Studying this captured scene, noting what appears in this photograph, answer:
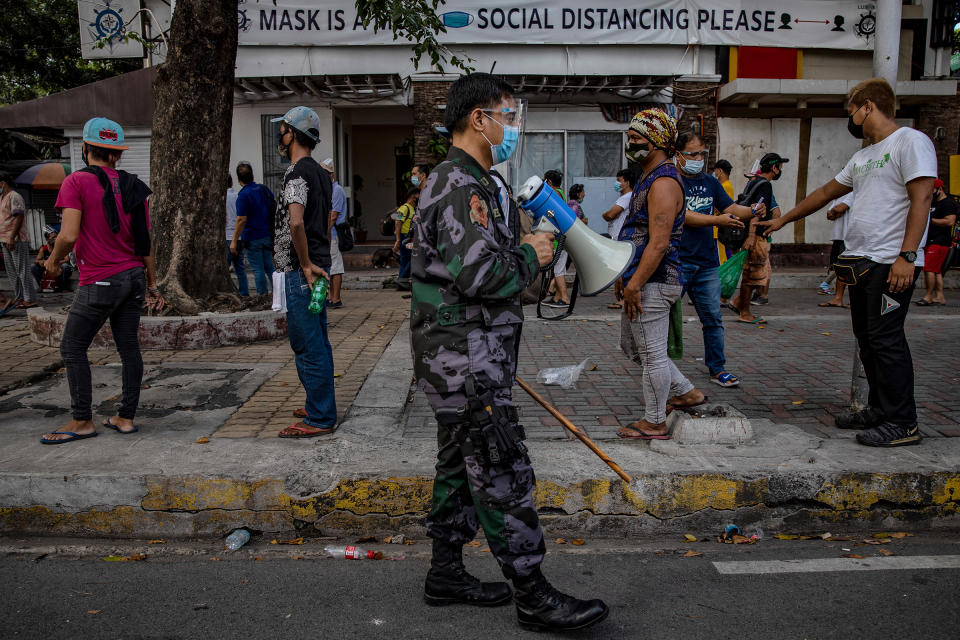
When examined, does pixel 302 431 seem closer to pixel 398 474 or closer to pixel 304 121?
pixel 398 474

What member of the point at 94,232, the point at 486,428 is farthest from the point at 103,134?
the point at 486,428

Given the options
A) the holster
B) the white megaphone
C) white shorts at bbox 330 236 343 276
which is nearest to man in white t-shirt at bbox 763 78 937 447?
the white megaphone

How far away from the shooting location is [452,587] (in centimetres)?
284

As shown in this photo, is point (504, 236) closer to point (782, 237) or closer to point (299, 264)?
point (299, 264)

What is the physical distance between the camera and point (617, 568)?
10.6 ft

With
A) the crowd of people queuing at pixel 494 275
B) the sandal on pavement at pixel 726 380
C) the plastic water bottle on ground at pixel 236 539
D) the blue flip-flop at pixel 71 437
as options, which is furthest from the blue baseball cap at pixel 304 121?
the sandal on pavement at pixel 726 380

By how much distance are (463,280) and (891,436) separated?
3.04 m

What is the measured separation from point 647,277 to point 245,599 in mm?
2674

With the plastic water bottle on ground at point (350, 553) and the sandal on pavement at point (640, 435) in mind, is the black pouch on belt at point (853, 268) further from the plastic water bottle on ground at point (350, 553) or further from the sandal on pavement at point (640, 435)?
the plastic water bottle on ground at point (350, 553)

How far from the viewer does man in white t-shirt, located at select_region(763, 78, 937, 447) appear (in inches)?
158

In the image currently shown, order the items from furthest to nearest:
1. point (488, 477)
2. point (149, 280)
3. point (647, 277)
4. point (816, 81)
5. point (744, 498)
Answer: point (816, 81) → point (149, 280) → point (647, 277) → point (744, 498) → point (488, 477)

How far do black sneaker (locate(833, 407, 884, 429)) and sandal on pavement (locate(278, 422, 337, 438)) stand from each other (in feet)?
10.8

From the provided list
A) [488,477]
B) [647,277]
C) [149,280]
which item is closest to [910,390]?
[647,277]

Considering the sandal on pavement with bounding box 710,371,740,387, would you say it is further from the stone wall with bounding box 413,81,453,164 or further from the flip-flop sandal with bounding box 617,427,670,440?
the stone wall with bounding box 413,81,453,164
